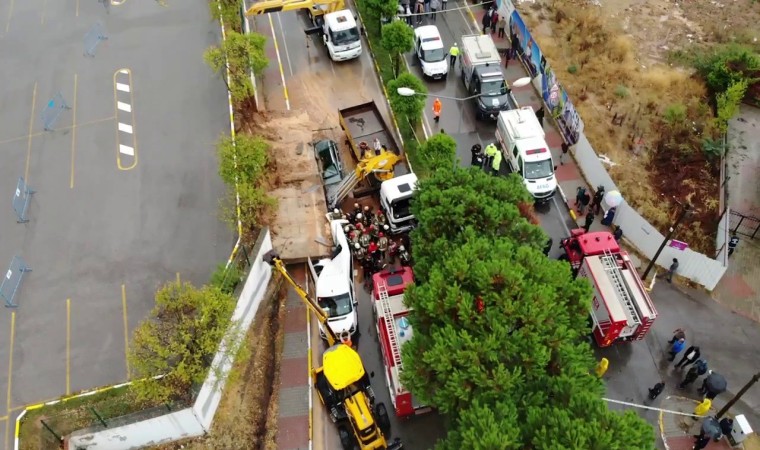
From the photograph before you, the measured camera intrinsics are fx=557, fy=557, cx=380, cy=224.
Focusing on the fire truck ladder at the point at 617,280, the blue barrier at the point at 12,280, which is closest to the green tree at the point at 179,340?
the blue barrier at the point at 12,280

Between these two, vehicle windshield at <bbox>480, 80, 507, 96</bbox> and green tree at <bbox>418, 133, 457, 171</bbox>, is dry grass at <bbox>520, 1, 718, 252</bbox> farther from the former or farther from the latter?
Answer: green tree at <bbox>418, 133, 457, 171</bbox>

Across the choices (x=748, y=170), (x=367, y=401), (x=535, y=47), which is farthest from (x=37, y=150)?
(x=748, y=170)

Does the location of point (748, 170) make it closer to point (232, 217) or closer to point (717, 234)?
point (717, 234)

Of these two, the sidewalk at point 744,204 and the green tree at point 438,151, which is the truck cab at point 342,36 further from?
the sidewalk at point 744,204

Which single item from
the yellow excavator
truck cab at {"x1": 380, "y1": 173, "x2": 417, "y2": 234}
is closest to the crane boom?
the yellow excavator

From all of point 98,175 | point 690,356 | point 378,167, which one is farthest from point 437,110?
point 98,175
